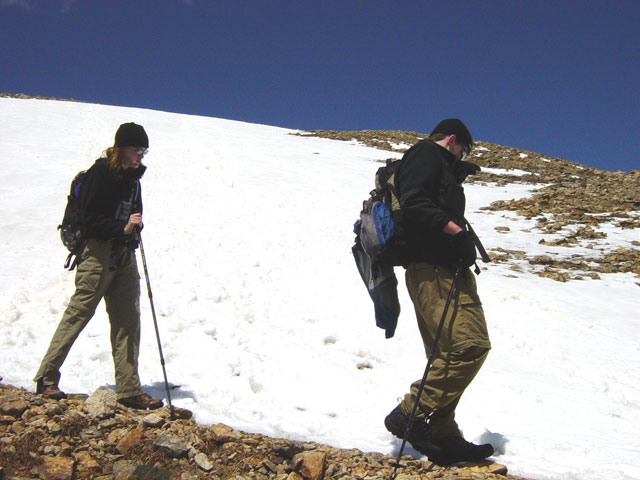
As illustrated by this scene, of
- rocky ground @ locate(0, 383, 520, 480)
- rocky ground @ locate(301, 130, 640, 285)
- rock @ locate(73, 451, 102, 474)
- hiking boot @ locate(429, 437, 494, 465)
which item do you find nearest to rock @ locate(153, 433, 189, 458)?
rocky ground @ locate(0, 383, 520, 480)

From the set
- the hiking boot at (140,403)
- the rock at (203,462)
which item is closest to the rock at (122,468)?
the rock at (203,462)

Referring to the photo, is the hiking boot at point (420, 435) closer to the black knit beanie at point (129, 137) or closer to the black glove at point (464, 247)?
the black glove at point (464, 247)

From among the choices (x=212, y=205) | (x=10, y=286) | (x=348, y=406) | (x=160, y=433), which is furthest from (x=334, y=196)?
(x=160, y=433)

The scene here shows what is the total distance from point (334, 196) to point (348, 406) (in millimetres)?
13057

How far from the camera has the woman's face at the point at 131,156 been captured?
432 centimetres

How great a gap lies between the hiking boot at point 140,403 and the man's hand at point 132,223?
1.45 metres

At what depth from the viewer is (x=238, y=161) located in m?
21.4

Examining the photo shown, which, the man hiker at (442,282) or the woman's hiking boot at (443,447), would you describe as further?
the woman's hiking boot at (443,447)

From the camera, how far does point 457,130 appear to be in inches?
153

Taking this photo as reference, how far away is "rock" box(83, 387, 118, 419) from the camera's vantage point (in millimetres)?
4008

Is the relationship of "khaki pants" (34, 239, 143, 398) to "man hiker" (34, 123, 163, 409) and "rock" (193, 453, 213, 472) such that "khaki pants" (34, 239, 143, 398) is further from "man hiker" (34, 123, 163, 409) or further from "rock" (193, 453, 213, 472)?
"rock" (193, 453, 213, 472)

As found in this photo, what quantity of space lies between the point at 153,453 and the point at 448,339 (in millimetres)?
2312

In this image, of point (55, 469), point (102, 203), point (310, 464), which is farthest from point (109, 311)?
point (310, 464)

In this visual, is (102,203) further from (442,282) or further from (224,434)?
(442,282)
